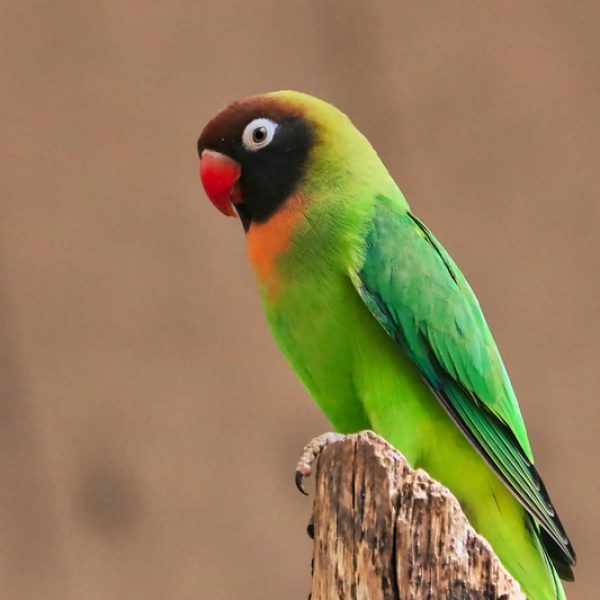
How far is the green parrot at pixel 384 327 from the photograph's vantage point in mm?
1799

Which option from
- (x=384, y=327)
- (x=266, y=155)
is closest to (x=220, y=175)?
(x=266, y=155)

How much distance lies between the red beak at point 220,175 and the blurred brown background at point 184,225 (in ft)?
2.93

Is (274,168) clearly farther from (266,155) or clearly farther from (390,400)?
(390,400)

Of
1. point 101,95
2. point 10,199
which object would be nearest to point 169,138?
point 101,95

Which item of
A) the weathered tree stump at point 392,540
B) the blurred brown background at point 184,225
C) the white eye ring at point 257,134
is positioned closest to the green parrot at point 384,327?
the white eye ring at point 257,134

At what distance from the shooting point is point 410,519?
52.6 inches

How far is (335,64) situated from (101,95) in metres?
0.60

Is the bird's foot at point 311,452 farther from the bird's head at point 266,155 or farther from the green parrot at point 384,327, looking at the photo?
the bird's head at point 266,155

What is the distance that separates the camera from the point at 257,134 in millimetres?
1984

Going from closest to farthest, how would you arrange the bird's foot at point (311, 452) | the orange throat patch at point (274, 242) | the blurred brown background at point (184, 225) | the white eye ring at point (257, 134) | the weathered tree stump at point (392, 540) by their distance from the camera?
the weathered tree stump at point (392, 540) → the bird's foot at point (311, 452) → the orange throat patch at point (274, 242) → the white eye ring at point (257, 134) → the blurred brown background at point (184, 225)

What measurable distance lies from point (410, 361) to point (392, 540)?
52 cm

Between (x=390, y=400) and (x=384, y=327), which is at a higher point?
(x=384, y=327)

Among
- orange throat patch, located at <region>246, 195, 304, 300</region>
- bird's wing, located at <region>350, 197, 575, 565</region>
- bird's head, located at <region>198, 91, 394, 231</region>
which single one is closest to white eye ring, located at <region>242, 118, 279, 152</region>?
bird's head, located at <region>198, 91, 394, 231</region>

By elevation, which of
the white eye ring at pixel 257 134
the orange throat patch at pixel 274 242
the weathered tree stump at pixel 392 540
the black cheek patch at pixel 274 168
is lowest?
the weathered tree stump at pixel 392 540
